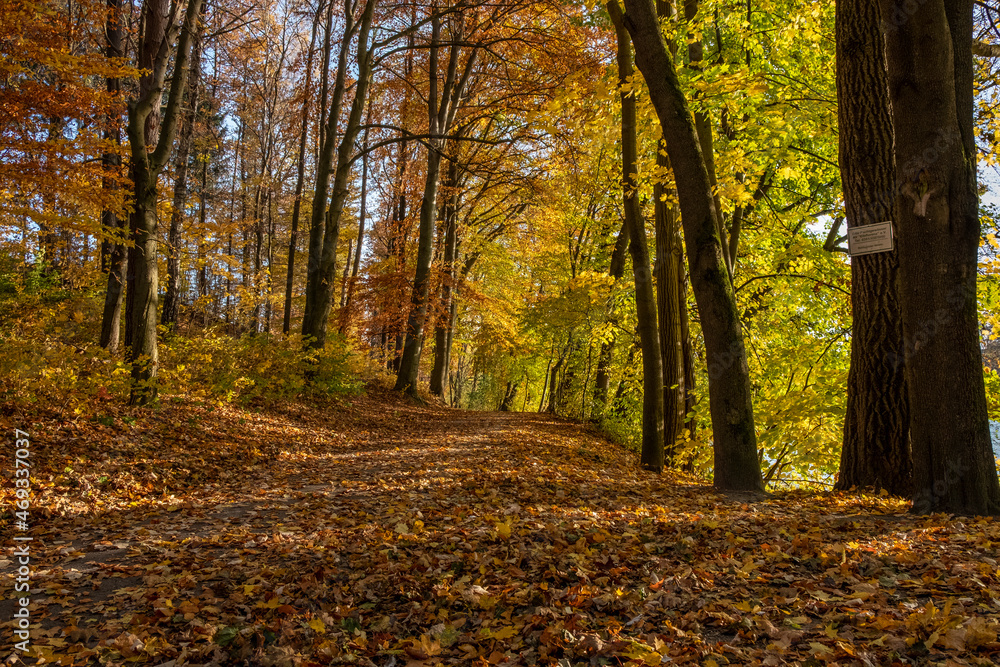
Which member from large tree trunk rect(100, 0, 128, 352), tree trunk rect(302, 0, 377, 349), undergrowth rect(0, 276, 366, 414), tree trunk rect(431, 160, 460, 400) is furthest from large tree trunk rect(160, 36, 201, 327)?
tree trunk rect(431, 160, 460, 400)

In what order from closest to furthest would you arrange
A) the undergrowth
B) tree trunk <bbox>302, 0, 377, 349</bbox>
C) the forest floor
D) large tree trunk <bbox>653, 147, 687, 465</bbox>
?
the forest floor → the undergrowth → large tree trunk <bbox>653, 147, 687, 465</bbox> → tree trunk <bbox>302, 0, 377, 349</bbox>

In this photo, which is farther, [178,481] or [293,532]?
[178,481]

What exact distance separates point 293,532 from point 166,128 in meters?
6.58

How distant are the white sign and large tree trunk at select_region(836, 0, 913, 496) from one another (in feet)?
1.01

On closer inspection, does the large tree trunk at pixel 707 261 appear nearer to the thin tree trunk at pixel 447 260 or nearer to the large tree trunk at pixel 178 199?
the large tree trunk at pixel 178 199

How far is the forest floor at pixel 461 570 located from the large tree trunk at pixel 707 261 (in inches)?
22.0

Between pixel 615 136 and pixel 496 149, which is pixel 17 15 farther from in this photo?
pixel 496 149

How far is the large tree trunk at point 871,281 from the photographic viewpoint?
5.56 meters

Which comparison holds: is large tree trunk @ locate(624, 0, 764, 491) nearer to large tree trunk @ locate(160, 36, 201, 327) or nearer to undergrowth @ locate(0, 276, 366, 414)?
undergrowth @ locate(0, 276, 366, 414)

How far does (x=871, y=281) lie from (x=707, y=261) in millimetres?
1642

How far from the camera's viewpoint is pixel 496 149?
63.7 feet

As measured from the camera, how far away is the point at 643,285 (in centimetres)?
811

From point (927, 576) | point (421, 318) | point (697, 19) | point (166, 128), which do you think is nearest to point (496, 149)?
point (421, 318)

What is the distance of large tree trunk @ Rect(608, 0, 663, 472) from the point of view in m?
8.15
